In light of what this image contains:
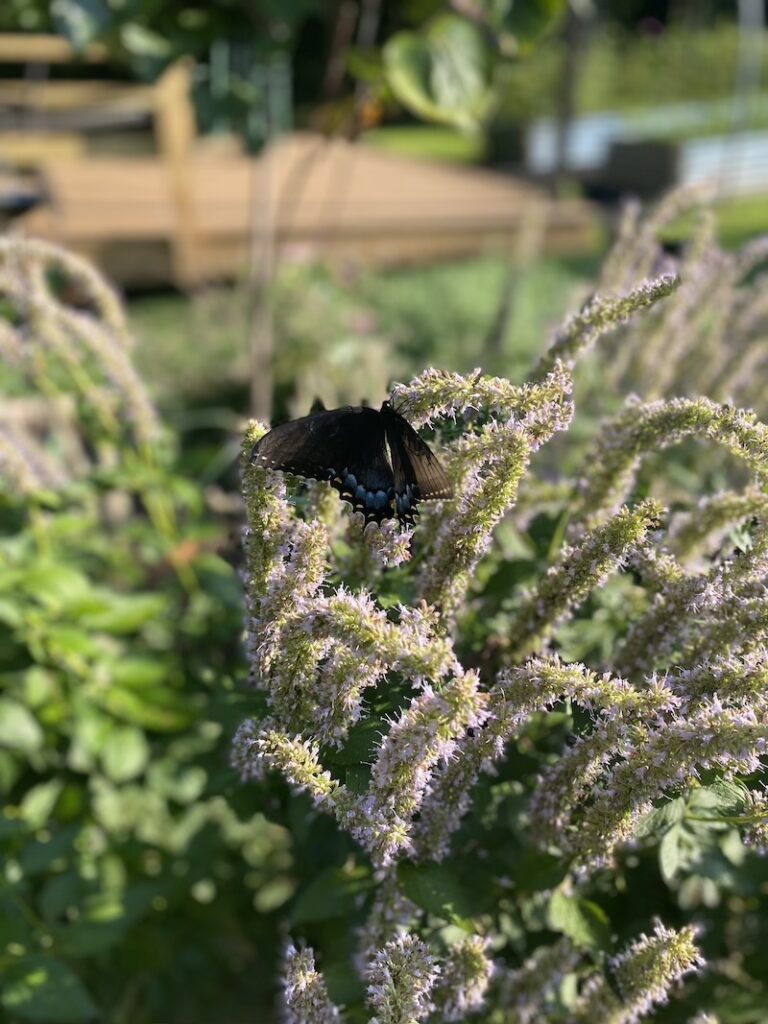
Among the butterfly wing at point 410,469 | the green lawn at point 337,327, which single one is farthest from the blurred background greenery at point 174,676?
the green lawn at point 337,327

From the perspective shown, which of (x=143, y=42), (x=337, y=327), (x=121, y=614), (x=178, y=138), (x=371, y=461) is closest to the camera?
(x=371, y=461)

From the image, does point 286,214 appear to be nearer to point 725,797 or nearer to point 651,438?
point 651,438

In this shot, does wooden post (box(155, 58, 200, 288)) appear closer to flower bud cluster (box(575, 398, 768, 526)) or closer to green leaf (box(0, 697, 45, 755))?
green leaf (box(0, 697, 45, 755))

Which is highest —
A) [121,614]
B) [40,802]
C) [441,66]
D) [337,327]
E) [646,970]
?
[441,66]

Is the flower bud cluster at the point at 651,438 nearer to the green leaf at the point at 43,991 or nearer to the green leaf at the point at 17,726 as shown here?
the green leaf at the point at 43,991

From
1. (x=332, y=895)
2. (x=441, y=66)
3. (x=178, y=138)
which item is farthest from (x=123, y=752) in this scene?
(x=178, y=138)

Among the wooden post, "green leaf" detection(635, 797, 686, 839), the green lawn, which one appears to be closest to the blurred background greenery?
"green leaf" detection(635, 797, 686, 839)

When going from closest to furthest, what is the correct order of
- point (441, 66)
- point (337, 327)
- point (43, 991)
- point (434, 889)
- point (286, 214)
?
point (434, 889) → point (43, 991) → point (441, 66) → point (337, 327) → point (286, 214)

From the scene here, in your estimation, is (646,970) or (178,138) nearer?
(646,970)
